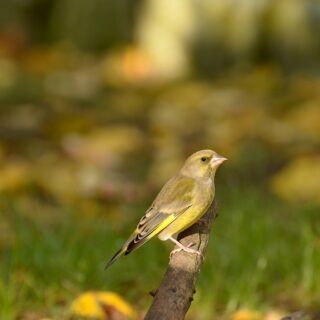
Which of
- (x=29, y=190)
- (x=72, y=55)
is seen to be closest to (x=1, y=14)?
(x=72, y=55)

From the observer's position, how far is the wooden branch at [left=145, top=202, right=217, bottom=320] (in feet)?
11.5

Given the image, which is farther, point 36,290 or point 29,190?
point 29,190

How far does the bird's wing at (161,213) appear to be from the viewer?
13.5ft

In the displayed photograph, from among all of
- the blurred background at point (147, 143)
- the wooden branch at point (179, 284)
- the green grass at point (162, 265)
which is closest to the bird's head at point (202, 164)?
the wooden branch at point (179, 284)

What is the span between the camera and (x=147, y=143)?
9.66m

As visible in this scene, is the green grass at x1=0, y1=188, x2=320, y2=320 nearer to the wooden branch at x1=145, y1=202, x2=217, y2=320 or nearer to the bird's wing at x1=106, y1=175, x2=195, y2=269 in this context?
the bird's wing at x1=106, y1=175, x2=195, y2=269

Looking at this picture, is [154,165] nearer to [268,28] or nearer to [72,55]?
[268,28]

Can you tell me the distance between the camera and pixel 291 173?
308 inches

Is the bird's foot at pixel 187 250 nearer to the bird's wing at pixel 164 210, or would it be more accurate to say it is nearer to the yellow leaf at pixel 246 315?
the bird's wing at pixel 164 210

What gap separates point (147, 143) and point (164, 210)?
5.47m

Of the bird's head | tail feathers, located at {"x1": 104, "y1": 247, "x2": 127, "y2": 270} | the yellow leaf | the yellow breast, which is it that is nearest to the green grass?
the yellow leaf

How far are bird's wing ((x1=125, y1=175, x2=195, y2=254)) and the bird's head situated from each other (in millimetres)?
46

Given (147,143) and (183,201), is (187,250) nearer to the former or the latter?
(183,201)

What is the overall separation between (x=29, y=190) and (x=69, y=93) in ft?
14.3
